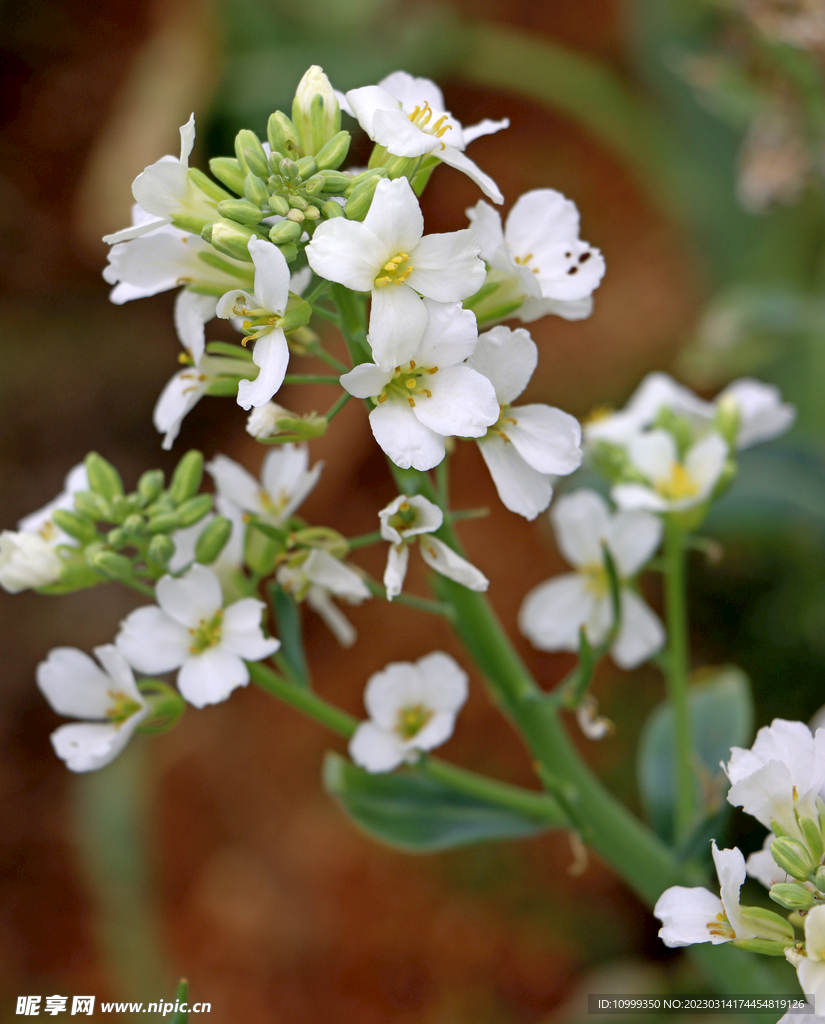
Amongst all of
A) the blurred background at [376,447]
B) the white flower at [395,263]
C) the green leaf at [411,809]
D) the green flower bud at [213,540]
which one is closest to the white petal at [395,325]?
the white flower at [395,263]

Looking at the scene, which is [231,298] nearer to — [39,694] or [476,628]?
[476,628]

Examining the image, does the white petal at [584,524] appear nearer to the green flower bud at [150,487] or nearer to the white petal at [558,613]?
the white petal at [558,613]

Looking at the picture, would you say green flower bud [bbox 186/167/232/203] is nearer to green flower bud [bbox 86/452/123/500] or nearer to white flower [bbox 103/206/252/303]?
white flower [bbox 103/206/252/303]

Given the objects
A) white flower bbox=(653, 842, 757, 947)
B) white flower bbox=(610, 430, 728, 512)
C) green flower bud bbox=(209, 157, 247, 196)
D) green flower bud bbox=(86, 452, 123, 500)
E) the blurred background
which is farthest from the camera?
the blurred background

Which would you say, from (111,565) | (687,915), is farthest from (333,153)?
(687,915)

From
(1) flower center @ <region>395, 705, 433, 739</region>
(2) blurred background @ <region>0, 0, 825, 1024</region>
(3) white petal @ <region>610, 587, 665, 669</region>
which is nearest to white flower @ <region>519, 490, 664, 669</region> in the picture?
(3) white petal @ <region>610, 587, 665, 669</region>

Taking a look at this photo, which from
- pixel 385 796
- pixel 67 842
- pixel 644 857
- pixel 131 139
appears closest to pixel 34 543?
pixel 385 796

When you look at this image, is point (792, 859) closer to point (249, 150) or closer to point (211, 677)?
point (211, 677)
